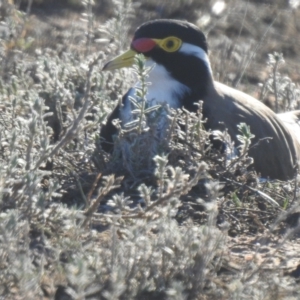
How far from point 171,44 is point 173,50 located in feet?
0.11

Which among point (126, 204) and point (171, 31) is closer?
point (126, 204)

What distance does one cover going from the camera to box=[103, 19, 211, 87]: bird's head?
604 centimetres

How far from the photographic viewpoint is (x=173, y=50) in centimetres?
607

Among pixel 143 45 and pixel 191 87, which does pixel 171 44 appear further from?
pixel 191 87

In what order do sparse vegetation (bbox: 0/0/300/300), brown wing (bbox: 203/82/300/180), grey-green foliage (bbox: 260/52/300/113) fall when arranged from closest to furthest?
1. sparse vegetation (bbox: 0/0/300/300)
2. brown wing (bbox: 203/82/300/180)
3. grey-green foliage (bbox: 260/52/300/113)

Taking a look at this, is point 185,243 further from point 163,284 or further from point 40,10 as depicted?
point 40,10

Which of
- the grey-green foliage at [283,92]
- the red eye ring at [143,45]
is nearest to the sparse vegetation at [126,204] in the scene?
the grey-green foliage at [283,92]

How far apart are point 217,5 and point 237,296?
5627mm

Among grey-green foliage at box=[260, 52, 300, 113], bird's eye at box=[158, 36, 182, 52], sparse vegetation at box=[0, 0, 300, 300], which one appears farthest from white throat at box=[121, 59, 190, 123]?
grey-green foliage at box=[260, 52, 300, 113]

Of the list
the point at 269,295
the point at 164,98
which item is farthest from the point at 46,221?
the point at 164,98

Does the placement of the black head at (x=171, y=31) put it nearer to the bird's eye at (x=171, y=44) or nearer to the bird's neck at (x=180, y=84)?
the bird's eye at (x=171, y=44)

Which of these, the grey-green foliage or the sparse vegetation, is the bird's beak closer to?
the sparse vegetation

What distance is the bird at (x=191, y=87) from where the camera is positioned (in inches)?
235

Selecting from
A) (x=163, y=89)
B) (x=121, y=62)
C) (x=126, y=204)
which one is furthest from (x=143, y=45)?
(x=126, y=204)
